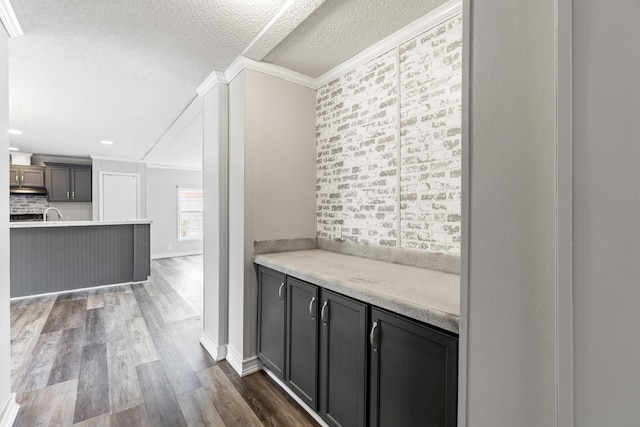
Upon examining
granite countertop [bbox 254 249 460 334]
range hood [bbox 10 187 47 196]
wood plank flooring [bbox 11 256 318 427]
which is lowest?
wood plank flooring [bbox 11 256 318 427]

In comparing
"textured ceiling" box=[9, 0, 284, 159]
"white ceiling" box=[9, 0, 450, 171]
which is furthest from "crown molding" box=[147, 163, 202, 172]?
"white ceiling" box=[9, 0, 450, 171]

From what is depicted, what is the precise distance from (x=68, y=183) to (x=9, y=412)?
673 cm

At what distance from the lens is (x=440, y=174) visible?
1805mm

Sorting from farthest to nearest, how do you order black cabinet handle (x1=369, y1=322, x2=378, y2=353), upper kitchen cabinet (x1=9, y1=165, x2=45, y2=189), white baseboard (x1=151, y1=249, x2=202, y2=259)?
white baseboard (x1=151, y1=249, x2=202, y2=259) → upper kitchen cabinet (x1=9, y1=165, x2=45, y2=189) → black cabinet handle (x1=369, y1=322, x2=378, y2=353)

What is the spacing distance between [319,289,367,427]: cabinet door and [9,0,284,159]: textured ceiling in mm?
1853

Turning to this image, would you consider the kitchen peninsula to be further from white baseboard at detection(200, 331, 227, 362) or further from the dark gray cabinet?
the dark gray cabinet

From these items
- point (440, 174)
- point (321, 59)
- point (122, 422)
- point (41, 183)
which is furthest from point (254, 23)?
point (41, 183)

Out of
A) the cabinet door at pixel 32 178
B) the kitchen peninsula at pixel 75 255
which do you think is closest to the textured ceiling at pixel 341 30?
the kitchen peninsula at pixel 75 255

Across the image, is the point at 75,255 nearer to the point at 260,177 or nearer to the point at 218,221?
the point at 218,221

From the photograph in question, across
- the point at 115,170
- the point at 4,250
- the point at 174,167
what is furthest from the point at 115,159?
the point at 4,250

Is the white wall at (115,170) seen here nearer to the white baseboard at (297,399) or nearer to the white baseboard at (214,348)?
the white baseboard at (214,348)

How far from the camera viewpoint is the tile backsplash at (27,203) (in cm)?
653

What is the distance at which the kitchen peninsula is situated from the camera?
13.8ft

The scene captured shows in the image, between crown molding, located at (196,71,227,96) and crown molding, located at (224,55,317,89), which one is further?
crown molding, located at (196,71,227,96)
